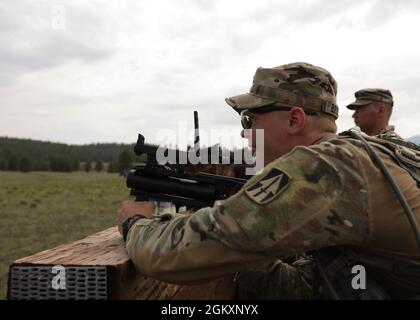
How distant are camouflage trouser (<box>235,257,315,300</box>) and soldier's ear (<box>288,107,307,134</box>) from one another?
826 millimetres

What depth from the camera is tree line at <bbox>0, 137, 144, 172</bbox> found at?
342 ft

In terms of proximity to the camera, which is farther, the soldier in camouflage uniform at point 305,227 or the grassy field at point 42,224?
the grassy field at point 42,224

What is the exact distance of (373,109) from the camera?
675cm

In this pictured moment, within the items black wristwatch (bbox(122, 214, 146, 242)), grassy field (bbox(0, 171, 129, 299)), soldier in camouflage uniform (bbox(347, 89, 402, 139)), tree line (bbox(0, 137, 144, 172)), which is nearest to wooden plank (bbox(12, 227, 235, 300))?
black wristwatch (bbox(122, 214, 146, 242))

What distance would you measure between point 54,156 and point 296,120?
120 m

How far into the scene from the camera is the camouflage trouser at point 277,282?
2.67 metres

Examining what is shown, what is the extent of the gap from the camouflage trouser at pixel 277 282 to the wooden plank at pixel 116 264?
15cm

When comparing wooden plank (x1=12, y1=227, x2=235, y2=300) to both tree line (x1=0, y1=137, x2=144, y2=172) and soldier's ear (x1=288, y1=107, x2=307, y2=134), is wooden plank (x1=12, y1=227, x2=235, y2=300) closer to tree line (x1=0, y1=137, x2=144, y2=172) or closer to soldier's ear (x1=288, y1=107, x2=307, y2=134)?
soldier's ear (x1=288, y1=107, x2=307, y2=134)

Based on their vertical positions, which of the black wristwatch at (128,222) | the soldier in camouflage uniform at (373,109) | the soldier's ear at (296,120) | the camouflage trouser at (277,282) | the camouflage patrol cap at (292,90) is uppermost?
the soldier in camouflage uniform at (373,109)

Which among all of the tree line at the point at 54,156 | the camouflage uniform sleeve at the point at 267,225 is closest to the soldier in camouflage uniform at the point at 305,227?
the camouflage uniform sleeve at the point at 267,225

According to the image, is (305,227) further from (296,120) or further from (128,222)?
(128,222)

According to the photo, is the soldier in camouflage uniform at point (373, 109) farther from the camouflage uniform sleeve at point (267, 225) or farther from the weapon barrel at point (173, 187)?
the camouflage uniform sleeve at point (267, 225)

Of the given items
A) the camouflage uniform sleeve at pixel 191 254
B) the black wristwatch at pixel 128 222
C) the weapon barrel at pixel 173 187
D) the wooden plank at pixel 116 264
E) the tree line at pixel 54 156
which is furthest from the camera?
the tree line at pixel 54 156
